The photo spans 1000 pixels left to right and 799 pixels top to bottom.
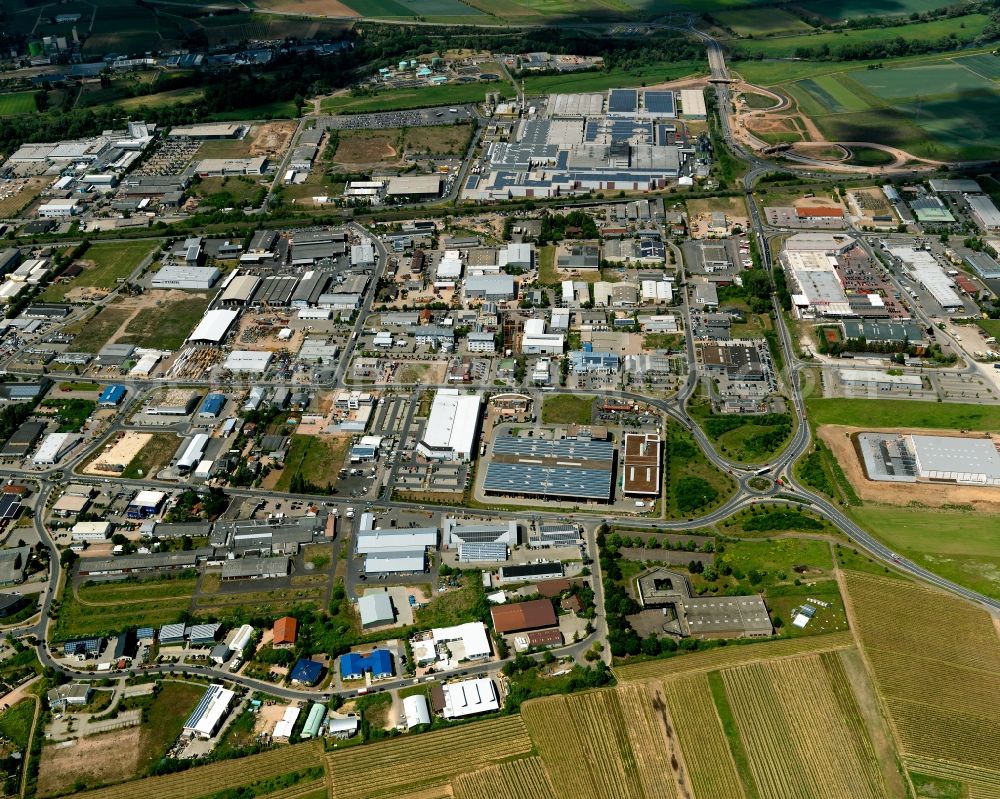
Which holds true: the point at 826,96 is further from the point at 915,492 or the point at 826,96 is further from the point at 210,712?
the point at 210,712

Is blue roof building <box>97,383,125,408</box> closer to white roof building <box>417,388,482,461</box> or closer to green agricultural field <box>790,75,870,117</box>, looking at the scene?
white roof building <box>417,388,482,461</box>

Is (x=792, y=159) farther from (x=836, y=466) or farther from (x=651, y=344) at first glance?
(x=836, y=466)

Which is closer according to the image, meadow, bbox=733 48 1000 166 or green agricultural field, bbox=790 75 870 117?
meadow, bbox=733 48 1000 166

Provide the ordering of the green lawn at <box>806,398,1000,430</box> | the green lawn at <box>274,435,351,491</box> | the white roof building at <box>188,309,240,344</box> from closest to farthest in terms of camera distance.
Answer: the green lawn at <box>274,435,351,491</box>
the green lawn at <box>806,398,1000,430</box>
the white roof building at <box>188,309,240,344</box>

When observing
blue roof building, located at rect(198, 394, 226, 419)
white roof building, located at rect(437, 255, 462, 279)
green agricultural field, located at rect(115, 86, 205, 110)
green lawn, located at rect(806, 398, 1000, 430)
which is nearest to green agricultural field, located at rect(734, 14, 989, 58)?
white roof building, located at rect(437, 255, 462, 279)

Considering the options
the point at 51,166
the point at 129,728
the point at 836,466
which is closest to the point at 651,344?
the point at 836,466

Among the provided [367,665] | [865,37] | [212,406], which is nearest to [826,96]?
[865,37]

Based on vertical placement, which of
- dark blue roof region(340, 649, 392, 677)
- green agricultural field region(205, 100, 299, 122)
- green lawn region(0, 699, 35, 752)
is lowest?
green lawn region(0, 699, 35, 752)
